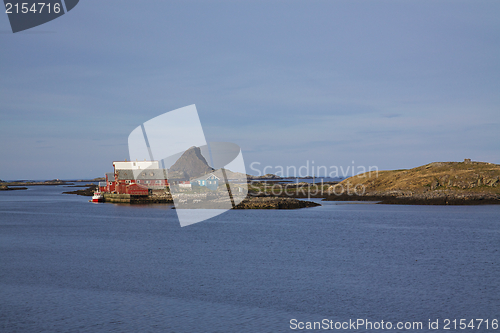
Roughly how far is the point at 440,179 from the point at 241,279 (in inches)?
3285

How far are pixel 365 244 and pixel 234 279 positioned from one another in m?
16.7

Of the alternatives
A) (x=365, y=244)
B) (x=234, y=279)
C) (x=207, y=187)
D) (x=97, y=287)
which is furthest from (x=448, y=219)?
(x=207, y=187)

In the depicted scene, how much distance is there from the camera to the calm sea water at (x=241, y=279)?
54.7ft

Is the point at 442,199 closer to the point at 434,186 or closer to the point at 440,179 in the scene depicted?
the point at 434,186

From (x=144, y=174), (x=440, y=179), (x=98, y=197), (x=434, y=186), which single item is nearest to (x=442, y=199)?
(x=434, y=186)

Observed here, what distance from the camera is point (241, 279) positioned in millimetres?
22922

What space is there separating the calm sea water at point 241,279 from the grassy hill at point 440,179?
48489mm

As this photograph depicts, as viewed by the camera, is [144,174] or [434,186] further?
[144,174]

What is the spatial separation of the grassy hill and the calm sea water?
159 ft

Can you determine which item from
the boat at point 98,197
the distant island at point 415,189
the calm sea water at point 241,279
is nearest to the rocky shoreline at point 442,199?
the distant island at point 415,189

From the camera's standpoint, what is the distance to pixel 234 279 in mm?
22938

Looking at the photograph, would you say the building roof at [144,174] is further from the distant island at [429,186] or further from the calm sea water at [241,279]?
the calm sea water at [241,279]

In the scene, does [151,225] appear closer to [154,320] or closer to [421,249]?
[421,249]

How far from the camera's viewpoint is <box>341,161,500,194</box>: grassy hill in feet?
289
